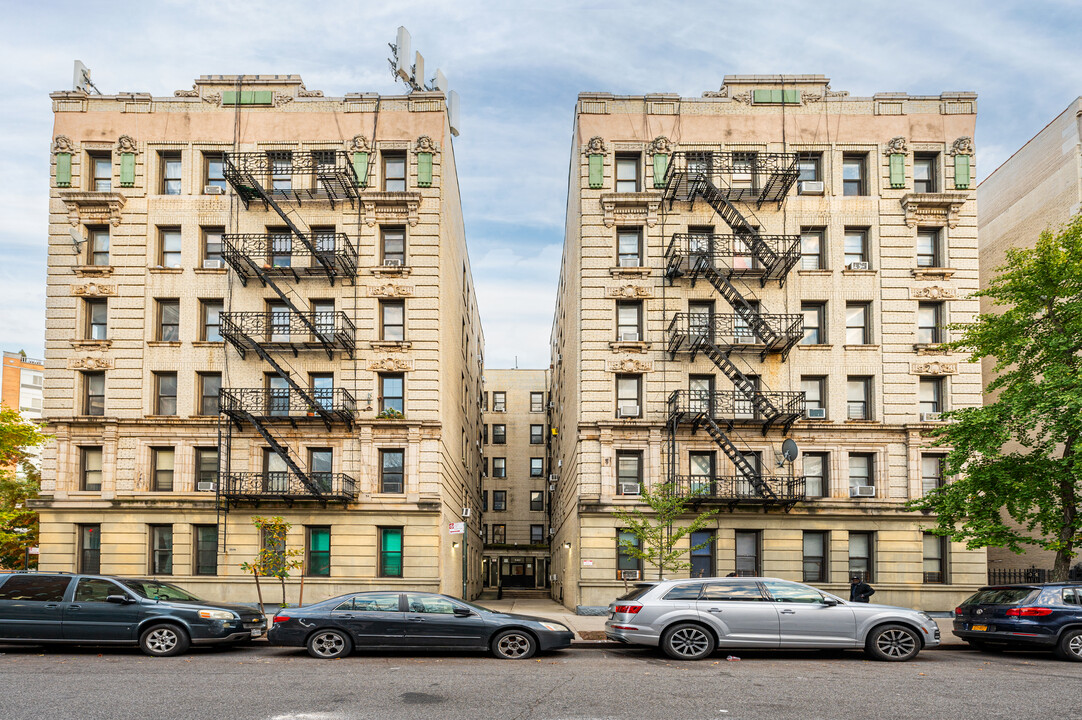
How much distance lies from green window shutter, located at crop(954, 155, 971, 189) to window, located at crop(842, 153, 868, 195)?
3034 millimetres

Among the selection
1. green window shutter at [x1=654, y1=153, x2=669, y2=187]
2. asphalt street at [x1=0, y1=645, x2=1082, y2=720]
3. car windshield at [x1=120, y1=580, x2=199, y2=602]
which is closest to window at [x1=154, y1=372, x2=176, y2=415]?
car windshield at [x1=120, y1=580, x2=199, y2=602]

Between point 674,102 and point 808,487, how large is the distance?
14080mm

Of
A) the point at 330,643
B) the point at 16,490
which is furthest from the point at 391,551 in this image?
the point at 16,490

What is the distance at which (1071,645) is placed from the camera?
1728cm

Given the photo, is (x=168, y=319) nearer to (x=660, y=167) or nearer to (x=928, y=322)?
(x=660, y=167)

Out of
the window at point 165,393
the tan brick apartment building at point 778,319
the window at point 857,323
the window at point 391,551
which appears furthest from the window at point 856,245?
the window at point 165,393

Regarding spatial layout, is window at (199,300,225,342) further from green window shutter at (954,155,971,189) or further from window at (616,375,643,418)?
green window shutter at (954,155,971,189)

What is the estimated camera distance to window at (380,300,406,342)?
30.8m

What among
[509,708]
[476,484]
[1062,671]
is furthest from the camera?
[476,484]

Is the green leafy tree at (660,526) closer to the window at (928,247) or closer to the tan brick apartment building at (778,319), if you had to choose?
the tan brick apartment building at (778,319)

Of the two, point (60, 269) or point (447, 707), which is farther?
point (60, 269)

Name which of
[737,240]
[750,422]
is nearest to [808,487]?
[750,422]

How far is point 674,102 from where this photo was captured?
31.1 metres

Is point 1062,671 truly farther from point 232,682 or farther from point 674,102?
point 674,102
